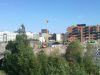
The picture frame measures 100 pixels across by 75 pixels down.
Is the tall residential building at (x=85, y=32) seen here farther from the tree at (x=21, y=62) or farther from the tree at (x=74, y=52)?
the tree at (x=21, y=62)

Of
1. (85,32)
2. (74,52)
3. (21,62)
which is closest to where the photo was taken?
(21,62)

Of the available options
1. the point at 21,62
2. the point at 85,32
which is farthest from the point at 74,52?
the point at 85,32

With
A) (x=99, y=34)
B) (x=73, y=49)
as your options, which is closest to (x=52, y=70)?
(x=73, y=49)

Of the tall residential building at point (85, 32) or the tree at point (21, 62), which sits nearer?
the tree at point (21, 62)

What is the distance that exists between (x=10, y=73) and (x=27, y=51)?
4319 millimetres

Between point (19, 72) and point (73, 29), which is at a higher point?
point (73, 29)

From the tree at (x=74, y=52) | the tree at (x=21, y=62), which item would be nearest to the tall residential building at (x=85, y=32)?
the tree at (x=74, y=52)

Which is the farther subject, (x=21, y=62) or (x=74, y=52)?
(x=74, y=52)

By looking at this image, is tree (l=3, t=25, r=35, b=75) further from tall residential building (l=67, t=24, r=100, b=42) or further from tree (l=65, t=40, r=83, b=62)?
tall residential building (l=67, t=24, r=100, b=42)

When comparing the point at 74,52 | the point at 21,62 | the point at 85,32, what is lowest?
the point at 21,62

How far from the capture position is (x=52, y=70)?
107 feet

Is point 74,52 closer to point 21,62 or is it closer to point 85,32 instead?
point 21,62

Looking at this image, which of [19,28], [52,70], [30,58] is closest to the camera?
[52,70]

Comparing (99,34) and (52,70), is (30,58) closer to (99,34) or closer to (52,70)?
(52,70)
